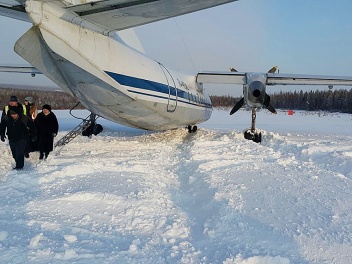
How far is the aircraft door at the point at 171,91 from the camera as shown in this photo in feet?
31.6

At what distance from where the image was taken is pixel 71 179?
5387mm

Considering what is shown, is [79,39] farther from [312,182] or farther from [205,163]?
[312,182]

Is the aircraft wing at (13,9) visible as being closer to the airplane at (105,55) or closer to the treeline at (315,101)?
the airplane at (105,55)

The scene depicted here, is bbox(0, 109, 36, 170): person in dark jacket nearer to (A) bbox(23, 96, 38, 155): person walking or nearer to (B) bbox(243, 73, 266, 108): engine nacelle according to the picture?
(A) bbox(23, 96, 38, 155): person walking

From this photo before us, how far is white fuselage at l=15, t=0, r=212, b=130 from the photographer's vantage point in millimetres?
5789

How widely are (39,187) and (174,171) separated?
2.76 metres

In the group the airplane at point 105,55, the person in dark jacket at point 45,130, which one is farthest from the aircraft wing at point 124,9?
the person in dark jacket at point 45,130

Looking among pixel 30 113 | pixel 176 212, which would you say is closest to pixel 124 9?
pixel 176 212

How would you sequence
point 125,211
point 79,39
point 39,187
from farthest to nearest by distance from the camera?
point 79,39, point 39,187, point 125,211

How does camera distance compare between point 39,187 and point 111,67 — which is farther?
point 111,67

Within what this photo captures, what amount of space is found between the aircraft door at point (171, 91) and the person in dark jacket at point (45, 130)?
3580mm

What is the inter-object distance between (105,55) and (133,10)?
1.67m

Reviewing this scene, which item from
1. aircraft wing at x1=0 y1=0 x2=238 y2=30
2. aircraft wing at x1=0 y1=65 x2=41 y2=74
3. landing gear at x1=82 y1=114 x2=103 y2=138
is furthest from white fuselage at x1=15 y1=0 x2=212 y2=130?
aircraft wing at x1=0 y1=65 x2=41 y2=74

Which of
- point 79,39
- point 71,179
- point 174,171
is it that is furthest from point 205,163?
point 79,39
